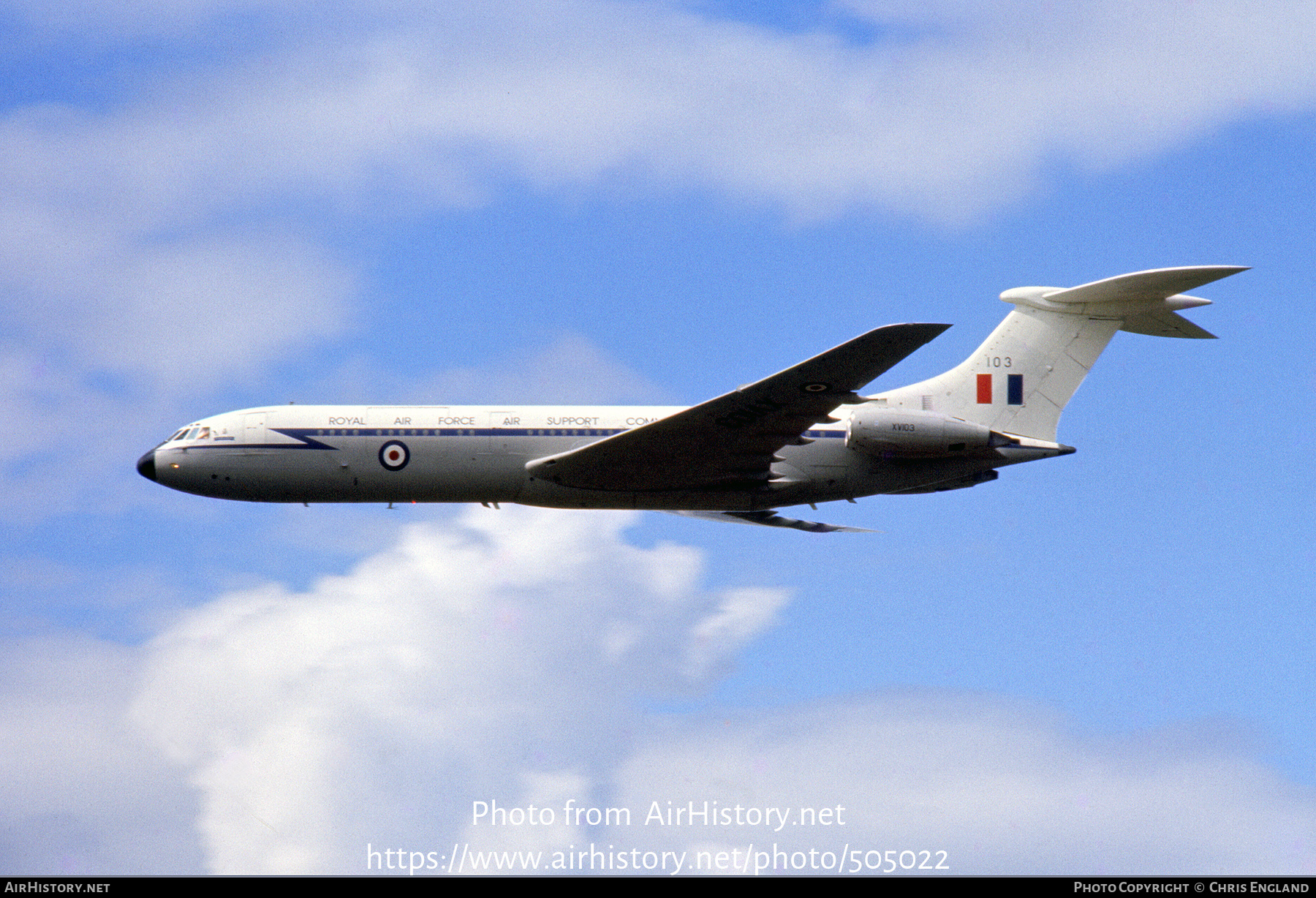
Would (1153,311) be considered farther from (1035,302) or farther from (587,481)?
(587,481)

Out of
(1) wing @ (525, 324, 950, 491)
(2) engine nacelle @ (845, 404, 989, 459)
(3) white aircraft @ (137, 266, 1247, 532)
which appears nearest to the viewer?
(1) wing @ (525, 324, 950, 491)

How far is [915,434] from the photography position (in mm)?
34000

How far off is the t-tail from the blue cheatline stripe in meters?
0.02

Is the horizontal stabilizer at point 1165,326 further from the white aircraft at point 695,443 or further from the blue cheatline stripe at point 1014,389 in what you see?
the blue cheatline stripe at point 1014,389

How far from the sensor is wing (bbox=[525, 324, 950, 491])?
1169 inches

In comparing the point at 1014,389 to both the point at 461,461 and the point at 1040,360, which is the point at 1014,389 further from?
the point at 461,461

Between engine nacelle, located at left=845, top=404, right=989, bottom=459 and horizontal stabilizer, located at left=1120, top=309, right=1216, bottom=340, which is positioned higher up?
horizontal stabilizer, located at left=1120, top=309, right=1216, bottom=340

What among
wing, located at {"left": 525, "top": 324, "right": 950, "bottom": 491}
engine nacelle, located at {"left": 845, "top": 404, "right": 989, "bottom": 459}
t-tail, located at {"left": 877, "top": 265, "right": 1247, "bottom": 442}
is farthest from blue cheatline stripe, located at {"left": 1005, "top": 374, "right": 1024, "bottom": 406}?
wing, located at {"left": 525, "top": 324, "right": 950, "bottom": 491}

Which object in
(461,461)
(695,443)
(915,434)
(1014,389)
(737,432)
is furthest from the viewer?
(1014,389)

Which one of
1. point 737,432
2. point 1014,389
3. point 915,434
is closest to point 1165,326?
point 1014,389

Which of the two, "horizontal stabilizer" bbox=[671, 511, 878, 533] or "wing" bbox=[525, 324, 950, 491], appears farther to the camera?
"horizontal stabilizer" bbox=[671, 511, 878, 533]

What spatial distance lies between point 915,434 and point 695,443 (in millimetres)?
5531

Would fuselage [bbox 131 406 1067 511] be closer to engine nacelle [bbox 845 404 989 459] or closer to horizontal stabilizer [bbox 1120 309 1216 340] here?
engine nacelle [bbox 845 404 989 459]
